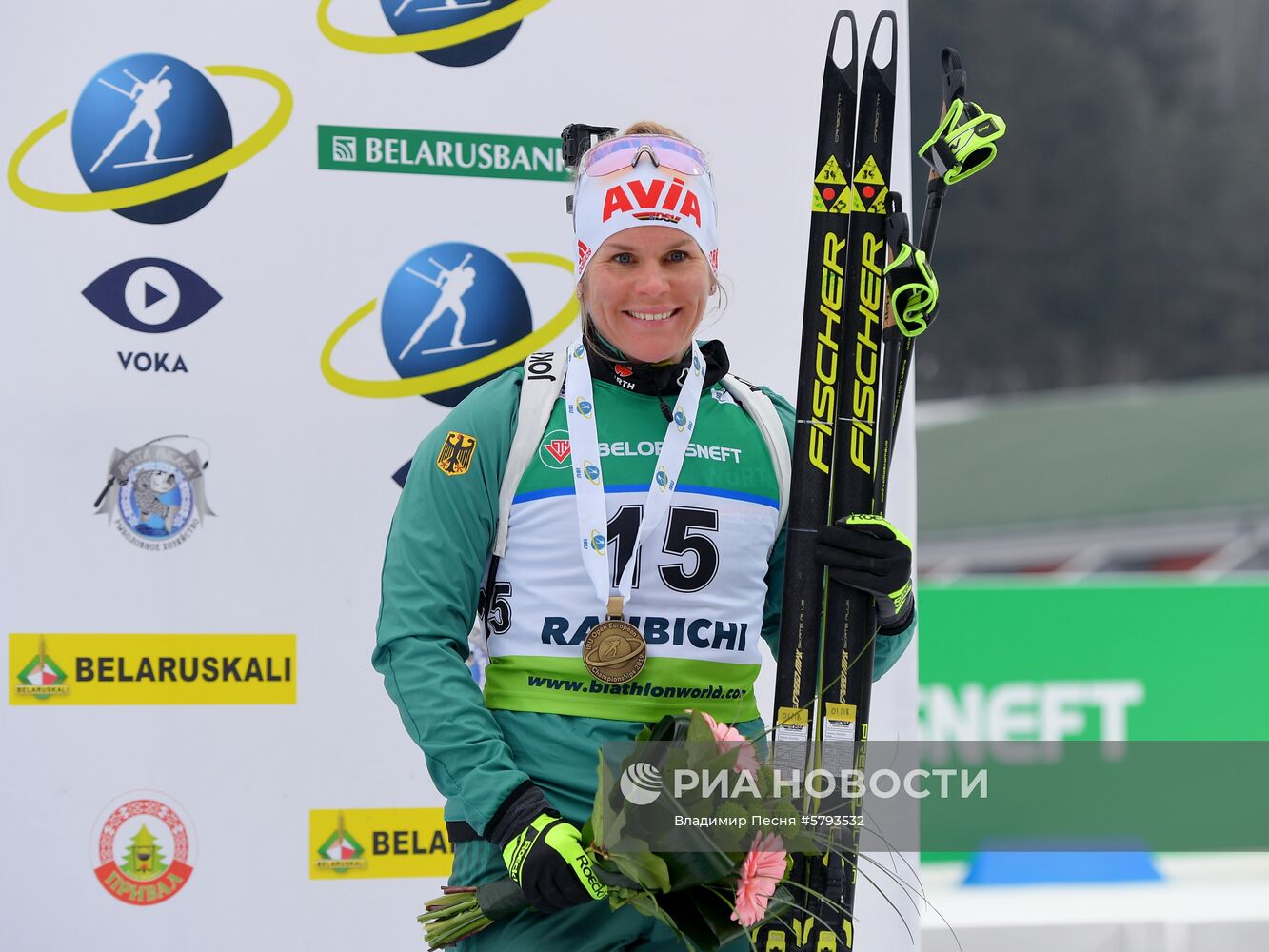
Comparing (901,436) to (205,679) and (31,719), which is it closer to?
(205,679)

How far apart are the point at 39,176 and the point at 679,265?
1690mm

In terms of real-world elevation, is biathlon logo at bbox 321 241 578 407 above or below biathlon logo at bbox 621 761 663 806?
above

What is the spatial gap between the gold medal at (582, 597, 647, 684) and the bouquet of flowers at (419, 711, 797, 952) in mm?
163

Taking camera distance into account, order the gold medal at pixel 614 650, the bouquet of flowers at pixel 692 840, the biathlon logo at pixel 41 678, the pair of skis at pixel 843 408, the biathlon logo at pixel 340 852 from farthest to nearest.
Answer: the biathlon logo at pixel 340 852, the biathlon logo at pixel 41 678, the pair of skis at pixel 843 408, the gold medal at pixel 614 650, the bouquet of flowers at pixel 692 840

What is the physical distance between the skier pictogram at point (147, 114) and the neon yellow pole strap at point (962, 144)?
1.73 metres

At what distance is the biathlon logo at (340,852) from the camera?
10.9 ft

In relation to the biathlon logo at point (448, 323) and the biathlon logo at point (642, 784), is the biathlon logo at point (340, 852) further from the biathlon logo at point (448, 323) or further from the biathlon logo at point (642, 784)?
the biathlon logo at point (642, 784)

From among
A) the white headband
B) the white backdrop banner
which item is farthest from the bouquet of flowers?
the white backdrop banner

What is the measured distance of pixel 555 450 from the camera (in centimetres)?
224

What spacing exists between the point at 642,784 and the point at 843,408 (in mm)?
797

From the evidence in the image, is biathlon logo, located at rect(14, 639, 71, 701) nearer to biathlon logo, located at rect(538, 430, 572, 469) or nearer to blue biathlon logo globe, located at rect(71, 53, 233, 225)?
blue biathlon logo globe, located at rect(71, 53, 233, 225)

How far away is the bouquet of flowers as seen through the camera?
192cm

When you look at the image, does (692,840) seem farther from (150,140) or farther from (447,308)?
(150,140)

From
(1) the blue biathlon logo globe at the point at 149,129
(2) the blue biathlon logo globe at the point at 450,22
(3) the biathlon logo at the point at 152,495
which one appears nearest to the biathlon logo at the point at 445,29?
(2) the blue biathlon logo globe at the point at 450,22
